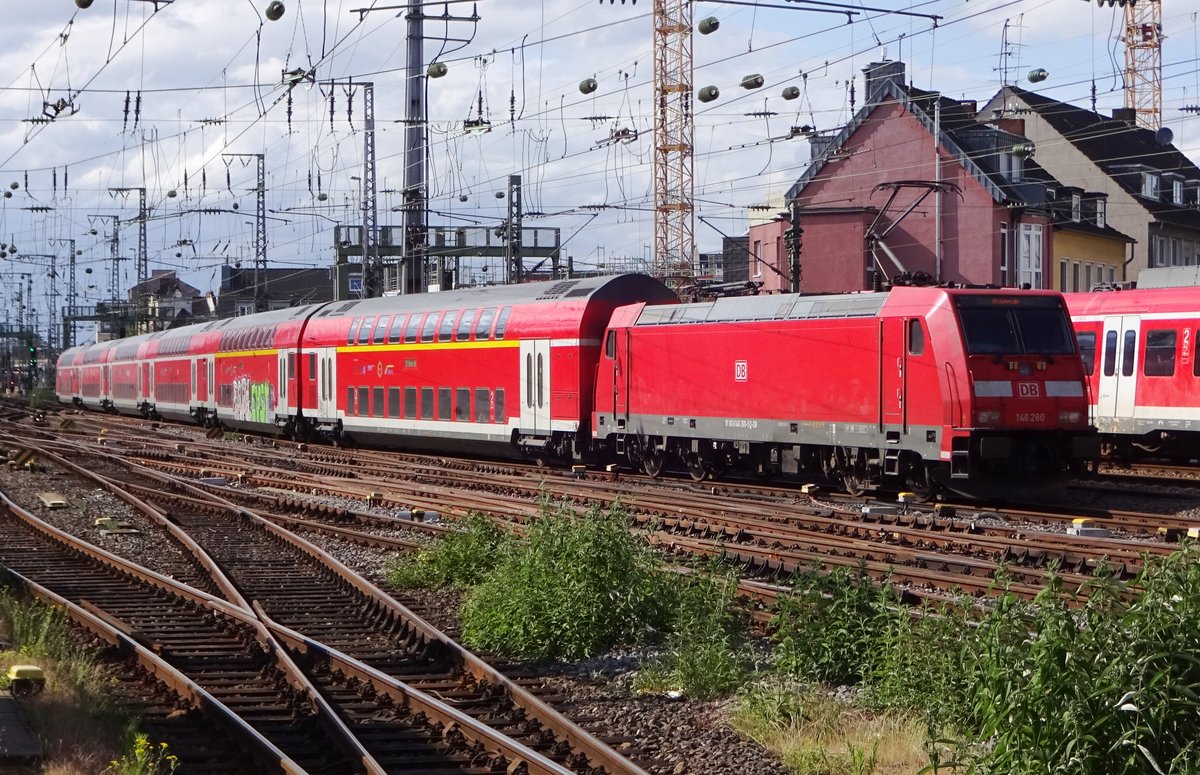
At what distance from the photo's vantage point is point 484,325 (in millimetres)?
28969

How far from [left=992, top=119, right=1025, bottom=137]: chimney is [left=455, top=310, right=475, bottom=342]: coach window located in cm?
3090

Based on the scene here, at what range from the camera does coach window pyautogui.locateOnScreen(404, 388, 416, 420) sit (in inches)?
1246

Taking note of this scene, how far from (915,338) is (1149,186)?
43.2m

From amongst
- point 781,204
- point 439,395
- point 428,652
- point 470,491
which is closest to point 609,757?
point 428,652

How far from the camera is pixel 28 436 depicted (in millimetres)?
41500

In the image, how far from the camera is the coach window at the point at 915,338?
Answer: 19.7m

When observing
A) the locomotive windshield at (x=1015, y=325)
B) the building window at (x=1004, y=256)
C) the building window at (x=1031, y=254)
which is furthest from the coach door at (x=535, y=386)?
the building window at (x=1031, y=254)

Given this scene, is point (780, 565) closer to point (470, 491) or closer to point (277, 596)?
point (277, 596)

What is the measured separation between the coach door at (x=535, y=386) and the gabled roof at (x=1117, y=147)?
3441 centimetres

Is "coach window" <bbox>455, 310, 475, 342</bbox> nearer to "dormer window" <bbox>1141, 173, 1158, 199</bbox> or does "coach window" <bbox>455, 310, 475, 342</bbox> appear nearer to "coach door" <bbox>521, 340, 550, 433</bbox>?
"coach door" <bbox>521, 340, 550, 433</bbox>

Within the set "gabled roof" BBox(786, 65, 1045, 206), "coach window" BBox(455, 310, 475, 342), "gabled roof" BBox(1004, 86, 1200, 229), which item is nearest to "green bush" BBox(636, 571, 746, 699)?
"coach window" BBox(455, 310, 475, 342)

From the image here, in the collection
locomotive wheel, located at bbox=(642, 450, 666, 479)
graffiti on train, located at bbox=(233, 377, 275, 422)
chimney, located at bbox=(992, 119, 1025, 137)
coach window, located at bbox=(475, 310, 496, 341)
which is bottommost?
locomotive wheel, located at bbox=(642, 450, 666, 479)

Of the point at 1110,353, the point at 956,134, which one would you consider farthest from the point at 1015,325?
the point at 956,134

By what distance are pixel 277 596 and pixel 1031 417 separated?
10721 mm
